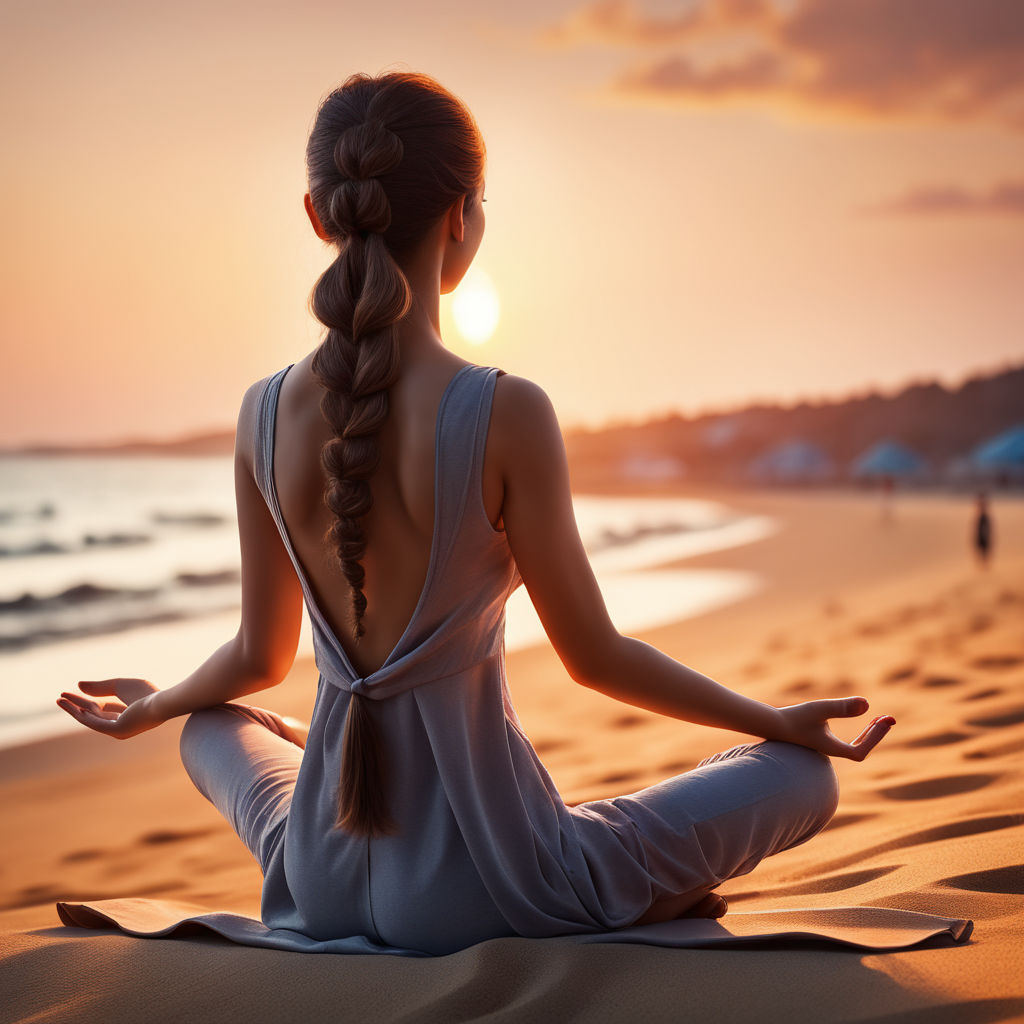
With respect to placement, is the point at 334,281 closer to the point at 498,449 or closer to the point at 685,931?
the point at 498,449

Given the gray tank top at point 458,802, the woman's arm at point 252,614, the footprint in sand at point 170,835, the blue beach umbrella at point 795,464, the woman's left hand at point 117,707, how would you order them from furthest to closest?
the blue beach umbrella at point 795,464 < the footprint in sand at point 170,835 < the woman's left hand at point 117,707 < the woman's arm at point 252,614 < the gray tank top at point 458,802

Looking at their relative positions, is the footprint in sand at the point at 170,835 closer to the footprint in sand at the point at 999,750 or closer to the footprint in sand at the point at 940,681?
the footprint in sand at the point at 999,750

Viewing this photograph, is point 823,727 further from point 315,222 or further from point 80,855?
point 80,855

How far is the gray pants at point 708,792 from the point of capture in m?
1.66

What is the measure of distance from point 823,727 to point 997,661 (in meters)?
3.82

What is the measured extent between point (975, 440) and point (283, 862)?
220 ft

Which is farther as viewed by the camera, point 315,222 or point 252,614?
point 252,614

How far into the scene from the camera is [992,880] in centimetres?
191

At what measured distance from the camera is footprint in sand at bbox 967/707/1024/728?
349 centimetres

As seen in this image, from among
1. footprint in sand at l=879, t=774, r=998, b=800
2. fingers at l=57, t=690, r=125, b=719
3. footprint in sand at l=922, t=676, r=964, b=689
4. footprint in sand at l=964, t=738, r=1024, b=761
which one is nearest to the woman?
fingers at l=57, t=690, r=125, b=719

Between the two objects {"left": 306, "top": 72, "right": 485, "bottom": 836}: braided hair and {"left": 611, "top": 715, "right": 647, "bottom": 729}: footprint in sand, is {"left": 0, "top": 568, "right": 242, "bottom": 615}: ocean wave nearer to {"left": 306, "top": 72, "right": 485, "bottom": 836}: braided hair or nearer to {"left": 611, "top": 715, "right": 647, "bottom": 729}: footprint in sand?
{"left": 611, "top": 715, "right": 647, "bottom": 729}: footprint in sand

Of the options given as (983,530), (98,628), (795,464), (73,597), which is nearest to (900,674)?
(98,628)

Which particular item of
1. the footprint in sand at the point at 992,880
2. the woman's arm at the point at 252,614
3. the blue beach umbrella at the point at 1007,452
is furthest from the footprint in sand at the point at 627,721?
the blue beach umbrella at the point at 1007,452

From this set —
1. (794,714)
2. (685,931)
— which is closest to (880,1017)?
(685,931)
